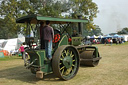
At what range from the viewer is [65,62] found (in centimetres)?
466

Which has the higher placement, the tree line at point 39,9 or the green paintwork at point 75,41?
the tree line at point 39,9

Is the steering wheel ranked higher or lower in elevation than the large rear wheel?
higher

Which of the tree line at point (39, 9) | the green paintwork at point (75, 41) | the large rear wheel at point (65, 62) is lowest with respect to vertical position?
the large rear wheel at point (65, 62)

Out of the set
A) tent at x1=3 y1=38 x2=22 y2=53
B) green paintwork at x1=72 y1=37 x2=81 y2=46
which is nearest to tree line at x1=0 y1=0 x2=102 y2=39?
tent at x1=3 y1=38 x2=22 y2=53

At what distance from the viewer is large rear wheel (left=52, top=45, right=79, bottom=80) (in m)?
4.31

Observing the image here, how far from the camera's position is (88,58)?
6539 millimetres

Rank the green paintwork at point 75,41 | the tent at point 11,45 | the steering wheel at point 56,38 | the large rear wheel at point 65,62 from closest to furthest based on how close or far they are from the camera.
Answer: the large rear wheel at point 65,62
the steering wheel at point 56,38
the green paintwork at point 75,41
the tent at point 11,45

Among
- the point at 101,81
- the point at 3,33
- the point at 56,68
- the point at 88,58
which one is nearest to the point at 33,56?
the point at 56,68

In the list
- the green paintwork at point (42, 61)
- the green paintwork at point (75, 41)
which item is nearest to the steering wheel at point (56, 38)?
the green paintwork at point (42, 61)

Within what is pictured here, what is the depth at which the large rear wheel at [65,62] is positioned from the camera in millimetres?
4309

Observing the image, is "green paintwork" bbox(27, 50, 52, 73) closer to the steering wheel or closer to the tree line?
the steering wheel

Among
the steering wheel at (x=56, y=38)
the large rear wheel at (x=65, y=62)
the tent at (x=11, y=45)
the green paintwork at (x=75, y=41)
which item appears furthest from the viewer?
the tent at (x=11, y=45)

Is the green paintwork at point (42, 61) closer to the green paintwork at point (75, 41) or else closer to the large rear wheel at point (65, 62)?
the large rear wheel at point (65, 62)

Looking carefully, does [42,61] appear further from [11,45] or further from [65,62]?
[11,45]
